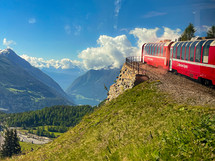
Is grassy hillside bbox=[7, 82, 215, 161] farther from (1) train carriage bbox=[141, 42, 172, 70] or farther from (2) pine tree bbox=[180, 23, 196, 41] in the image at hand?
(2) pine tree bbox=[180, 23, 196, 41]

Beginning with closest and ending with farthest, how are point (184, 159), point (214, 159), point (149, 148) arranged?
point (214, 159)
point (184, 159)
point (149, 148)

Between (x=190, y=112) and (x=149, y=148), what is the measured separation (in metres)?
5.11

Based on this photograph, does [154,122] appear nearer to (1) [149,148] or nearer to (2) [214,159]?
(1) [149,148]

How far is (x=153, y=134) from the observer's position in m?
9.38

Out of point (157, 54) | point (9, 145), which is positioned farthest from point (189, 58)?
point (9, 145)

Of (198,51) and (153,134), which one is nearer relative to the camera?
(153,134)

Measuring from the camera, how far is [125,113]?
15477 mm

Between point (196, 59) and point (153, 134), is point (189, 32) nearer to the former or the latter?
point (196, 59)

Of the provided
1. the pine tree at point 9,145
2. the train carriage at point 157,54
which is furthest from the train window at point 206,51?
the pine tree at point 9,145

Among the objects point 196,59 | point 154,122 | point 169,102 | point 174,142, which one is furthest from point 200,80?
point 174,142

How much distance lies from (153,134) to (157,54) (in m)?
31.4

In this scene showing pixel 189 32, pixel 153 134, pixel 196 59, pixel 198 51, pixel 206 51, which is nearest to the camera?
pixel 153 134

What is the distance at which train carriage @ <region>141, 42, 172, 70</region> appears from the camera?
1352 inches

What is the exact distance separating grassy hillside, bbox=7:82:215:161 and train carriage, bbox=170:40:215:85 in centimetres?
776
